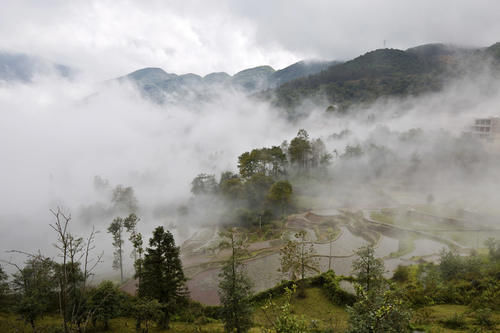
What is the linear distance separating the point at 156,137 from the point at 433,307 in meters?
148

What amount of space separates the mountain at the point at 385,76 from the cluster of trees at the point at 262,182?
53371 mm

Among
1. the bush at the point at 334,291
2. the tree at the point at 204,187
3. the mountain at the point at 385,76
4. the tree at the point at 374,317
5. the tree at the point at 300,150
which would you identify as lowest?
the bush at the point at 334,291

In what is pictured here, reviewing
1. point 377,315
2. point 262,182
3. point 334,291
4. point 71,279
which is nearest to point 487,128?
point 262,182

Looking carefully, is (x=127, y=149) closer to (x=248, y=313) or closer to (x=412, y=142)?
(x=412, y=142)

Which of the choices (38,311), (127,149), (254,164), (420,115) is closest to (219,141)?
(127,149)

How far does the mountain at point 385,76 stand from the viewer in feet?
401

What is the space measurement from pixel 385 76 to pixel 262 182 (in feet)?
394

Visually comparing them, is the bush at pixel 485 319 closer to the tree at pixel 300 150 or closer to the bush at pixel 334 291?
the bush at pixel 334 291

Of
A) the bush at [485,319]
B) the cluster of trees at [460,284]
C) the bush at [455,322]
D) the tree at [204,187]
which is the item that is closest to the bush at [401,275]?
the cluster of trees at [460,284]

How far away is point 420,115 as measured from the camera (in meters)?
106

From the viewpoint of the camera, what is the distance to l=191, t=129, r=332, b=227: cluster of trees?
54000 mm

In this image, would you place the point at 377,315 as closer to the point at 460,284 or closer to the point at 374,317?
the point at 374,317

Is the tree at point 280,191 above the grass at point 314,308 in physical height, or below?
above

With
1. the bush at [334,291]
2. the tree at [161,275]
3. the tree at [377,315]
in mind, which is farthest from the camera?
the bush at [334,291]
